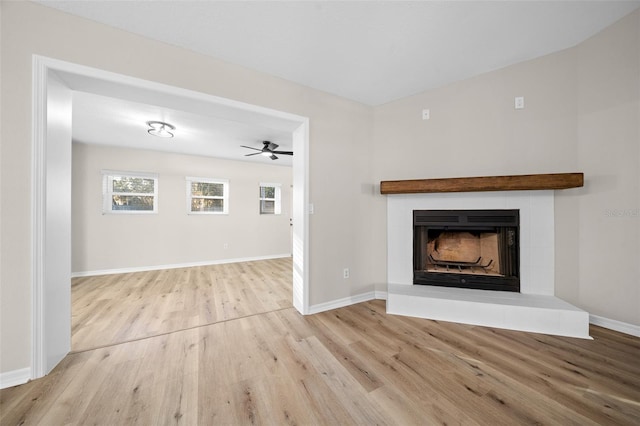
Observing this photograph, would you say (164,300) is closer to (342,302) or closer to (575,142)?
(342,302)

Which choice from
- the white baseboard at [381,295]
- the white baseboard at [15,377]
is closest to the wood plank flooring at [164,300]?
the white baseboard at [15,377]

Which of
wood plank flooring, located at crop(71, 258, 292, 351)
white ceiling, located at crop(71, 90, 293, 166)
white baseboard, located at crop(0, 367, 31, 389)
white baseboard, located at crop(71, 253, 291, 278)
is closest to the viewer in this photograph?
white baseboard, located at crop(0, 367, 31, 389)

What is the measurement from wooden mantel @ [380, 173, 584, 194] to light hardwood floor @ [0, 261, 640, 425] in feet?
4.25

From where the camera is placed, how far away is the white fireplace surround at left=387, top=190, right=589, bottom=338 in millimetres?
1913

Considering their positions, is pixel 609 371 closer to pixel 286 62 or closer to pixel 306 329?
pixel 306 329

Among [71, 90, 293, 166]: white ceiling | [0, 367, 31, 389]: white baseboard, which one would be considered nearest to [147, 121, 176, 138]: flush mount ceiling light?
[71, 90, 293, 166]: white ceiling

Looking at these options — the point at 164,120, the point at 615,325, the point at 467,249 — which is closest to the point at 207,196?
the point at 164,120

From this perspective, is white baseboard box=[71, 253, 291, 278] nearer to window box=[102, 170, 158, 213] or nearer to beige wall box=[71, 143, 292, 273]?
beige wall box=[71, 143, 292, 273]

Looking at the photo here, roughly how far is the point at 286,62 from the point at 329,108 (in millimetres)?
689

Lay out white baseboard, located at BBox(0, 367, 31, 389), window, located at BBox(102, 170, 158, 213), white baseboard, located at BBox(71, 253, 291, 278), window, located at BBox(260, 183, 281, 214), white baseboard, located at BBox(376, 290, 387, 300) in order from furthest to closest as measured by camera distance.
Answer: window, located at BBox(260, 183, 281, 214), window, located at BBox(102, 170, 158, 213), white baseboard, located at BBox(71, 253, 291, 278), white baseboard, located at BBox(376, 290, 387, 300), white baseboard, located at BBox(0, 367, 31, 389)

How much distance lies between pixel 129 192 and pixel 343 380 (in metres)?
5.25

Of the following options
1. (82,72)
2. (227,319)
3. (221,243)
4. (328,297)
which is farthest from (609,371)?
(221,243)

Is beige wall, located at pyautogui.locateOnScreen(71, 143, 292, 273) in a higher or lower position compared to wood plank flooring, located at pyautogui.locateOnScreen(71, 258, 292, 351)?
higher

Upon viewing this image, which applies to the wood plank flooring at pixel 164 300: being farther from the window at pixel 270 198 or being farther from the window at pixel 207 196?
the window at pixel 270 198
